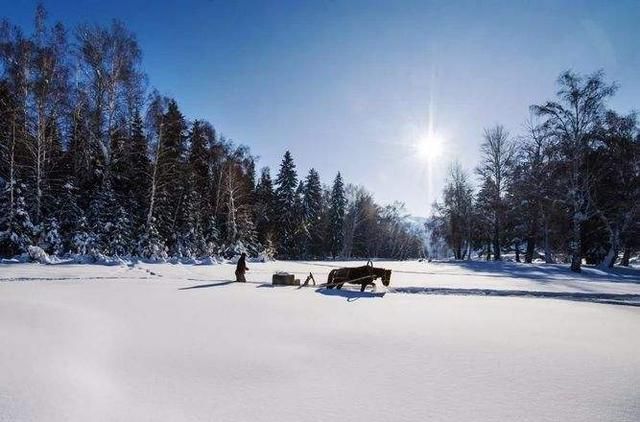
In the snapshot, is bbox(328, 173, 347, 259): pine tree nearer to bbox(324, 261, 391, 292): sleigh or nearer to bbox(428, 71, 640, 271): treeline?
bbox(428, 71, 640, 271): treeline

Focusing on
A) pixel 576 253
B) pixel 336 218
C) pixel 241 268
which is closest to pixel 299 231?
pixel 336 218

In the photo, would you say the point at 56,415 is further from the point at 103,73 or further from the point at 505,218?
the point at 505,218

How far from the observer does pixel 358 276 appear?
15336 mm

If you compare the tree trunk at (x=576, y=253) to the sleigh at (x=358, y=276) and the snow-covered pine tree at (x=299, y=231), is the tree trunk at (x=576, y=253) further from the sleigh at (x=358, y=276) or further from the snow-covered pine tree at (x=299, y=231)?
the snow-covered pine tree at (x=299, y=231)

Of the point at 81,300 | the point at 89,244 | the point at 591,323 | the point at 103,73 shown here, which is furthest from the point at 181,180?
the point at 591,323

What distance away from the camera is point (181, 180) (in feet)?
126

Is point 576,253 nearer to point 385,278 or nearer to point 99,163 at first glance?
point 385,278

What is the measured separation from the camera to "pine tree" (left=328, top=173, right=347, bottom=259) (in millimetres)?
64688

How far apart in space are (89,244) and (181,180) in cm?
1509

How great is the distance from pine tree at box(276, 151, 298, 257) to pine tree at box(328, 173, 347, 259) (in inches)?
395

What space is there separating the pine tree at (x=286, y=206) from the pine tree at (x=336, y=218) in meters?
10.0

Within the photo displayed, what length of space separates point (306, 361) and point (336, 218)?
59.6 m

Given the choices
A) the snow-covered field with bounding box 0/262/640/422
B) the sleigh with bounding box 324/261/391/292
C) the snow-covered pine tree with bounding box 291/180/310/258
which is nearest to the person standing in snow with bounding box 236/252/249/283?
the sleigh with bounding box 324/261/391/292

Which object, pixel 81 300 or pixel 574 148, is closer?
pixel 81 300
